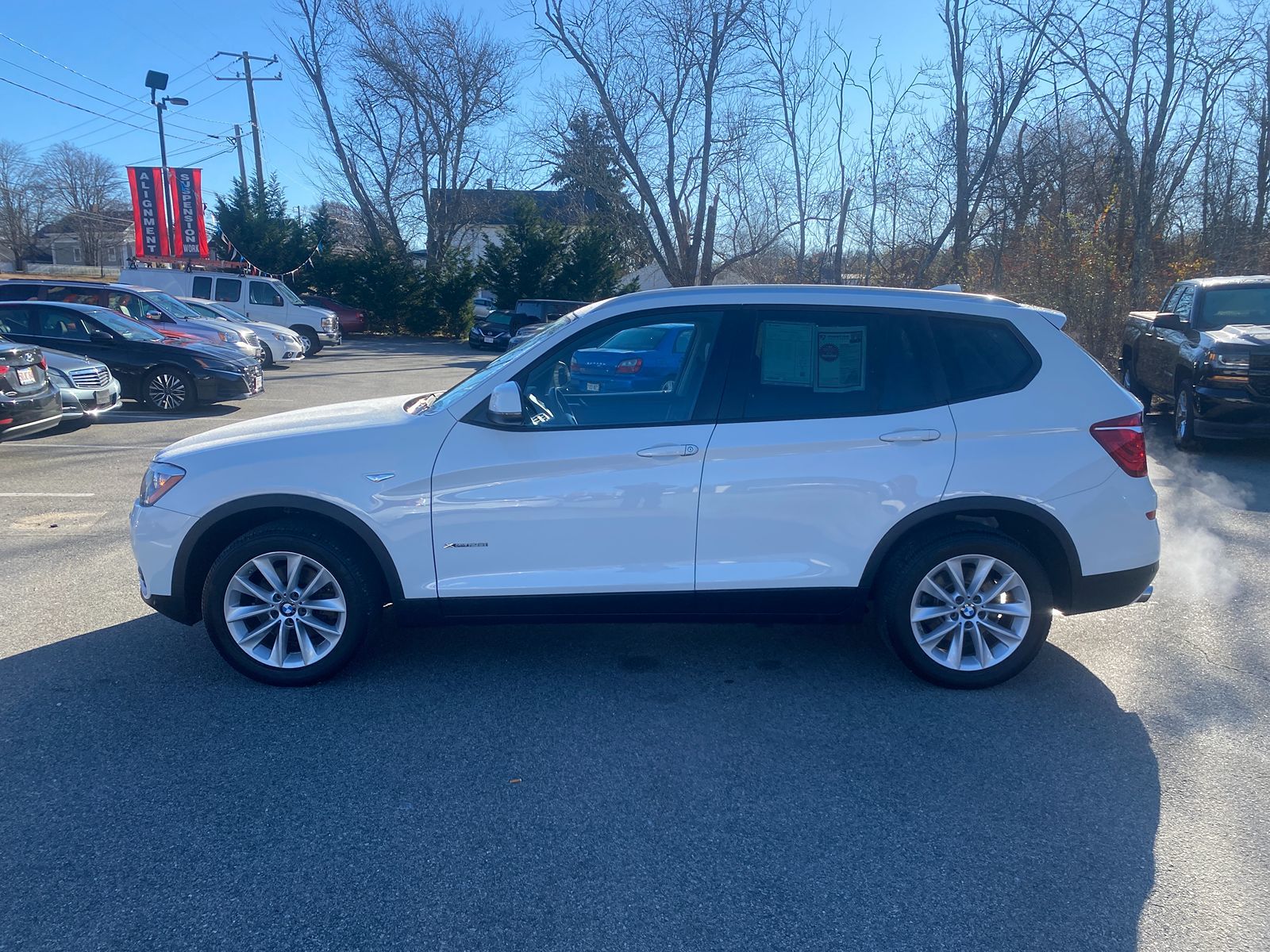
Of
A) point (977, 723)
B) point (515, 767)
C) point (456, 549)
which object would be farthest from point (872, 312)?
point (515, 767)

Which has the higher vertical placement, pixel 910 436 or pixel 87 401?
pixel 910 436

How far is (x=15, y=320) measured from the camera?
14.0 meters

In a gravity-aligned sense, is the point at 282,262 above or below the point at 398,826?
above

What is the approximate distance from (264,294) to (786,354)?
26126 mm

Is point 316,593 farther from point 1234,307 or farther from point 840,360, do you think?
point 1234,307

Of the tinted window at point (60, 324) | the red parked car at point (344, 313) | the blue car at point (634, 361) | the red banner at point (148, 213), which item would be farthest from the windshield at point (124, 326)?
the red parked car at point (344, 313)

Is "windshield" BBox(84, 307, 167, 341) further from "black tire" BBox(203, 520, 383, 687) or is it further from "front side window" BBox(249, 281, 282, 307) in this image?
"front side window" BBox(249, 281, 282, 307)

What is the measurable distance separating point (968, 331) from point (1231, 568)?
3365 millimetres

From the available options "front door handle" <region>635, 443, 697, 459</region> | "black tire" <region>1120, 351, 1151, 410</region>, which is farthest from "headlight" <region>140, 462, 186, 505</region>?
"black tire" <region>1120, 351, 1151, 410</region>

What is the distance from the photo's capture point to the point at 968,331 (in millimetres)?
4656

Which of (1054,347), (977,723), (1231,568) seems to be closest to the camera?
(977,723)

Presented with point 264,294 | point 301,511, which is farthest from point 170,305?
point 301,511

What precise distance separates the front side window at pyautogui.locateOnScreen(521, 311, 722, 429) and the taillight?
71.2 inches

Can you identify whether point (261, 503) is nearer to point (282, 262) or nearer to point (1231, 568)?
point (1231, 568)
